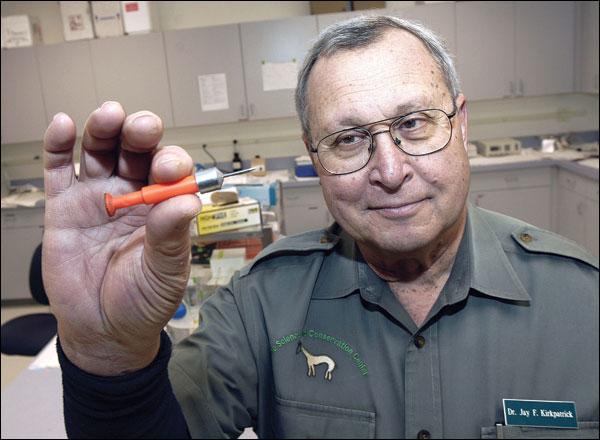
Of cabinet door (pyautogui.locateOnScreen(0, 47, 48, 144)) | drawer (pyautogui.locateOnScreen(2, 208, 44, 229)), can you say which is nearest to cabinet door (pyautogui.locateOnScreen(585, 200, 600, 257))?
drawer (pyautogui.locateOnScreen(2, 208, 44, 229))

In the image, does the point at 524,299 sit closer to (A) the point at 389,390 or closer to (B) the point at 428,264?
(B) the point at 428,264

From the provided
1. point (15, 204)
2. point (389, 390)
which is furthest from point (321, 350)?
point (15, 204)

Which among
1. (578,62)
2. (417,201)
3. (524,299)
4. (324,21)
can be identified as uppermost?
(324,21)

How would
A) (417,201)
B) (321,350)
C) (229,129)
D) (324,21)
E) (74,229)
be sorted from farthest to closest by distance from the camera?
1. (229,129)
2. (324,21)
3. (321,350)
4. (417,201)
5. (74,229)

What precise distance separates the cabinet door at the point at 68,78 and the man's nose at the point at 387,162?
4.23 meters

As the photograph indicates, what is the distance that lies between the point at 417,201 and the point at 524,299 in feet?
0.99

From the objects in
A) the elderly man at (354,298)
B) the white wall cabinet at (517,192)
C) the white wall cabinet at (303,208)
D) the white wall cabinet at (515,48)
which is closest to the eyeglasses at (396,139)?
the elderly man at (354,298)

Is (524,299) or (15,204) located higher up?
(524,299)

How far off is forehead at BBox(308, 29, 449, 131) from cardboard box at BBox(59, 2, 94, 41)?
14.1ft

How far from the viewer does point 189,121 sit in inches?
187

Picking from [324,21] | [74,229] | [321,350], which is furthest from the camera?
[324,21]

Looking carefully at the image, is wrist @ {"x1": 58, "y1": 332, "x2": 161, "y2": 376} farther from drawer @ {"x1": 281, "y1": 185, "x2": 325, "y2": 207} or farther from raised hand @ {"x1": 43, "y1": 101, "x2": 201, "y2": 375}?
drawer @ {"x1": 281, "y1": 185, "x2": 325, "y2": 207}

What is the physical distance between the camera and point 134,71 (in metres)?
4.64

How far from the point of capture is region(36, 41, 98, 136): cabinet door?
462 cm
